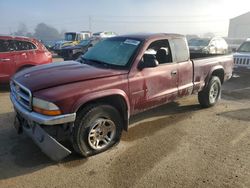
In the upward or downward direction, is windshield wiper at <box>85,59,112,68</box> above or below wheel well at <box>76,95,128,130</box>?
above

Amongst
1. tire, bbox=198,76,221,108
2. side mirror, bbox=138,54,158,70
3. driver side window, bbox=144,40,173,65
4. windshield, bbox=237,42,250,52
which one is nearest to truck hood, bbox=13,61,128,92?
side mirror, bbox=138,54,158,70

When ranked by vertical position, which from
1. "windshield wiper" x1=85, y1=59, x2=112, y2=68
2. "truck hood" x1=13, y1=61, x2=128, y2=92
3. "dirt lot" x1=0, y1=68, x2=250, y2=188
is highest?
"windshield wiper" x1=85, y1=59, x2=112, y2=68

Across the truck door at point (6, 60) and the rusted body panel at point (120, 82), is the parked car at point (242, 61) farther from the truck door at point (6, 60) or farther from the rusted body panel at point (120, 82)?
the truck door at point (6, 60)

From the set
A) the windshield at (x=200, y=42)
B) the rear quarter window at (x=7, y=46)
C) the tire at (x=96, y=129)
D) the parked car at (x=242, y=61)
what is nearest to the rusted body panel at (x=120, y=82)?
the tire at (x=96, y=129)

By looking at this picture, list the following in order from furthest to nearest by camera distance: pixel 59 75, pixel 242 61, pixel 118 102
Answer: pixel 242 61 < pixel 118 102 < pixel 59 75

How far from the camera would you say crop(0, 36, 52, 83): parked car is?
7.75 meters

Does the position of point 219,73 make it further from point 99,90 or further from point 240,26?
point 240,26

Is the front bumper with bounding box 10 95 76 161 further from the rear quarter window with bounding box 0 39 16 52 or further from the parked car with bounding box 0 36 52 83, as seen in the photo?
the rear quarter window with bounding box 0 39 16 52

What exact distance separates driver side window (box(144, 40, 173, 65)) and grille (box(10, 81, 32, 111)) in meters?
2.37

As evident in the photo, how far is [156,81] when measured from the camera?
455 centimetres

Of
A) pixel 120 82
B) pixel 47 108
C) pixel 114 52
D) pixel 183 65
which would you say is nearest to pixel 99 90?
pixel 120 82

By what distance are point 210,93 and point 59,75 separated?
396cm

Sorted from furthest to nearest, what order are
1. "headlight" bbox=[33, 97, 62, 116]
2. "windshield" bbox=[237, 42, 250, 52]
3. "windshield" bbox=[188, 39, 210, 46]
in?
"windshield" bbox=[188, 39, 210, 46]
"windshield" bbox=[237, 42, 250, 52]
"headlight" bbox=[33, 97, 62, 116]

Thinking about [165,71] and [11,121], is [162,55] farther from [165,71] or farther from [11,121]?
[11,121]
